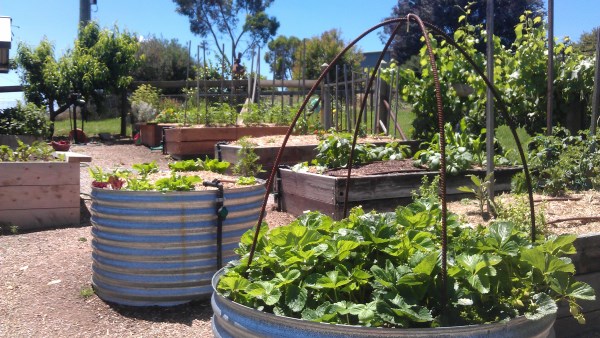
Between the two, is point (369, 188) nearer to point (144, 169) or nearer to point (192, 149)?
point (144, 169)

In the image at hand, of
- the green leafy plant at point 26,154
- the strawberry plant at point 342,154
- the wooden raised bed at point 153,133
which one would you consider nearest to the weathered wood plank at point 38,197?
the green leafy plant at point 26,154

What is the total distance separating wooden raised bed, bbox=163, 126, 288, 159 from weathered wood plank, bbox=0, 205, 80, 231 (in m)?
4.81

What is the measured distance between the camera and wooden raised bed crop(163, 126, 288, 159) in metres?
11.7

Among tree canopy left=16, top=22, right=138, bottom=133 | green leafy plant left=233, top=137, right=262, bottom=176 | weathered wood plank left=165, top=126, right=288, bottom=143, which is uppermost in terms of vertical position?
tree canopy left=16, top=22, right=138, bottom=133

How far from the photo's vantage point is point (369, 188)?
5.78m

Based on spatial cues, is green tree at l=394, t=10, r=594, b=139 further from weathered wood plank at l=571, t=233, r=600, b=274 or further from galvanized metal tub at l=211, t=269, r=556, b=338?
galvanized metal tub at l=211, t=269, r=556, b=338

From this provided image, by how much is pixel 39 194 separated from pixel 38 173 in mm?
231

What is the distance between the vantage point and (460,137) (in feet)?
21.7

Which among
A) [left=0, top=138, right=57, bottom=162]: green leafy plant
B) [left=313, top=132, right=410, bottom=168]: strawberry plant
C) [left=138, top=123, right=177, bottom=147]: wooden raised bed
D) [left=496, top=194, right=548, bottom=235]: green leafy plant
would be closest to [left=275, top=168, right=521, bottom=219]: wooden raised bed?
[left=313, top=132, right=410, bottom=168]: strawberry plant

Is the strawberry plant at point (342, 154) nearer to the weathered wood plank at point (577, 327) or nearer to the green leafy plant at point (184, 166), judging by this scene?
the green leafy plant at point (184, 166)

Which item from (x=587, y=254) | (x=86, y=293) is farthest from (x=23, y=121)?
(x=587, y=254)

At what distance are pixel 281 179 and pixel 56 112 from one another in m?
13.5

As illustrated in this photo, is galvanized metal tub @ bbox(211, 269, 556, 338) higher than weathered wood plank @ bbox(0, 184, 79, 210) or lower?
higher

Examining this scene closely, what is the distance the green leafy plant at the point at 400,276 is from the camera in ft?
6.51
